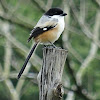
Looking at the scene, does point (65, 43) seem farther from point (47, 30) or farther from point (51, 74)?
point (51, 74)

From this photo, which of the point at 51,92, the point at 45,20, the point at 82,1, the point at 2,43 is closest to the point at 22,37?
the point at 2,43

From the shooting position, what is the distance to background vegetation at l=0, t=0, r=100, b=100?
8234mm

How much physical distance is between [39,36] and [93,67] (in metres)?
6.05

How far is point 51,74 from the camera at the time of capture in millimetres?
4035

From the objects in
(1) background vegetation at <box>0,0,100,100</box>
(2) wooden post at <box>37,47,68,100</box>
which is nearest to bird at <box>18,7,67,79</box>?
(2) wooden post at <box>37,47,68,100</box>

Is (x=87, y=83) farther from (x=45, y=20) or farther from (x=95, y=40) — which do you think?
(x=45, y=20)

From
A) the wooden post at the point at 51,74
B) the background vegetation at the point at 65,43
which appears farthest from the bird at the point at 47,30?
the background vegetation at the point at 65,43

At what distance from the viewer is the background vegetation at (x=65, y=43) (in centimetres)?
823

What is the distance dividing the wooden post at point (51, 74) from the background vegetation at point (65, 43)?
3810 mm

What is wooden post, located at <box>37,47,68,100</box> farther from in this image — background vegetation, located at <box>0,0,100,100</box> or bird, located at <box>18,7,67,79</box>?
background vegetation, located at <box>0,0,100,100</box>

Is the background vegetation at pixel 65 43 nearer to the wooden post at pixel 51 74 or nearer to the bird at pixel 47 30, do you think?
the bird at pixel 47 30

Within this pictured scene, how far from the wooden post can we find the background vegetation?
3810mm

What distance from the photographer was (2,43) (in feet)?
31.4

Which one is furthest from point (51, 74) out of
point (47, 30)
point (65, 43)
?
point (65, 43)
